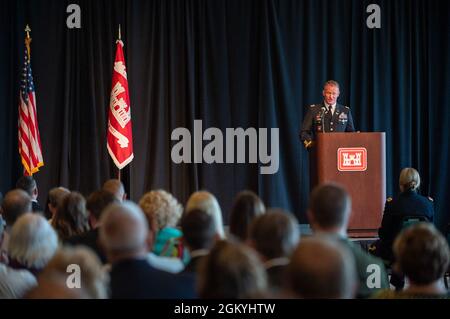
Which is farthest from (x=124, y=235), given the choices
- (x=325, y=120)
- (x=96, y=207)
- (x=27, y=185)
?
(x=325, y=120)

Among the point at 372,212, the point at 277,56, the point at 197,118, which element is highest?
the point at 277,56

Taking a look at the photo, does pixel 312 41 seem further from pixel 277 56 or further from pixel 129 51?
pixel 129 51

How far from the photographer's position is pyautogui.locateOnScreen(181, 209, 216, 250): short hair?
10.8 feet

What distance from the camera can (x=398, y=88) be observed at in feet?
30.7

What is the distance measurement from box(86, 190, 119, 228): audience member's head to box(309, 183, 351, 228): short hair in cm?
137

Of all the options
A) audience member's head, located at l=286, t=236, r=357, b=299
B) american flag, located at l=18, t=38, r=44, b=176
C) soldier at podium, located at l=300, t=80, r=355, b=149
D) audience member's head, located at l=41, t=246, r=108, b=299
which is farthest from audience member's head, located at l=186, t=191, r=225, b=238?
american flag, located at l=18, t=38, r=44, b=176

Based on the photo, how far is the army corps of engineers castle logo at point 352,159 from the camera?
20.9 feet

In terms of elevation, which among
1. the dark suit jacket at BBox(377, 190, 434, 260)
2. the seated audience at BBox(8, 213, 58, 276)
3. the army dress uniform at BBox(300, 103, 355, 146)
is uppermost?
the army dress uniform at BBox(300, 103, 355, 146)

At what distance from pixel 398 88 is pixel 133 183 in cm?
351

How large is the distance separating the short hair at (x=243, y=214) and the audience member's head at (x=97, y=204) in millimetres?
838

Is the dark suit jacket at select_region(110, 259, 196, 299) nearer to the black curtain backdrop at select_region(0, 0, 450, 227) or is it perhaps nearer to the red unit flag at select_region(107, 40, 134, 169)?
the red unit flag at select_region(107, 40, 134, 169)

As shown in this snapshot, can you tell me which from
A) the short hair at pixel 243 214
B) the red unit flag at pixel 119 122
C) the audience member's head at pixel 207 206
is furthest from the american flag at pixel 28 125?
the short hair at pixel 243 214

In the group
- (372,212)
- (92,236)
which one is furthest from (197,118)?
(92,236)
